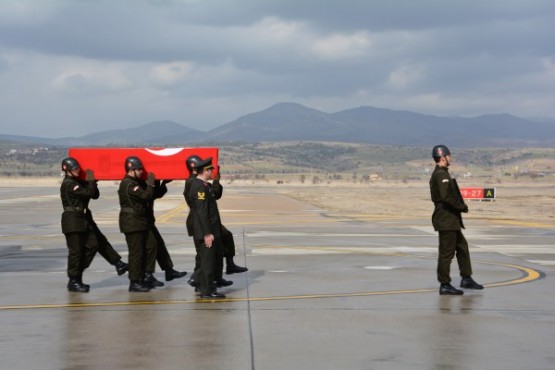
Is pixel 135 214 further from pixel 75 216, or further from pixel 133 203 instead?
pixel 75 216

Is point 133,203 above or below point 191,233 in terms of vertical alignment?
above

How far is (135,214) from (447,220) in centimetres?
463

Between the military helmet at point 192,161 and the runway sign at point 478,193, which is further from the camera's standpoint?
the runway sign at point 478,193

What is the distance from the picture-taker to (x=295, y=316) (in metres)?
9.48

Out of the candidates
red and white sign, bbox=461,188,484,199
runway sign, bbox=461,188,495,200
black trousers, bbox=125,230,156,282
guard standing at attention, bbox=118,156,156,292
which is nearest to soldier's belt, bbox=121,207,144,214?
guard standing at attention, bbox=118,156,156,292

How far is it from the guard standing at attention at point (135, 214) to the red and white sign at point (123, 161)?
597 mm

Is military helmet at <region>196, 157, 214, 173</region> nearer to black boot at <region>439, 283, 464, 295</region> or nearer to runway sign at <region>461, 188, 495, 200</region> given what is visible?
black boot at <region>439, 283, 464, 295</region>

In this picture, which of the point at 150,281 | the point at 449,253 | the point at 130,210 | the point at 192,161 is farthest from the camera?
the point at 150,281

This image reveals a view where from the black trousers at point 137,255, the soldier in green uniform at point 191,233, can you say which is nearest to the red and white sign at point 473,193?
the soldier in green uniform at point 191,233

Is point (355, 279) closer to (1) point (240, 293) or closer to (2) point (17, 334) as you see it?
(1) point (240, 293)

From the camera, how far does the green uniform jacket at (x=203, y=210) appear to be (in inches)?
424

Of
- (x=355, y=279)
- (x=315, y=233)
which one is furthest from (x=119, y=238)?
(x=355, y=279)

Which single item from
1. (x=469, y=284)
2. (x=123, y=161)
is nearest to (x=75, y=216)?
(x=123, y=161)

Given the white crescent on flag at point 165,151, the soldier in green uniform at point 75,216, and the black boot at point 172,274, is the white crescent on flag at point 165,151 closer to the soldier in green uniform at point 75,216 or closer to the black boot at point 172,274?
the soldier in green uniform at point 75,216
